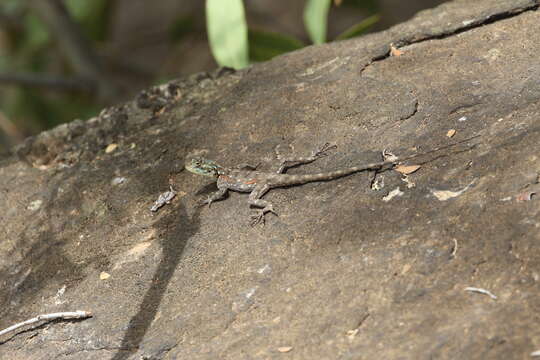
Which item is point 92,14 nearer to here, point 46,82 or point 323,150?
point 46,82

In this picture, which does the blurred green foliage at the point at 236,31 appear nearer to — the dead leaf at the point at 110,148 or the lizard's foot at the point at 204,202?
the dead leaf at the point at 110,148

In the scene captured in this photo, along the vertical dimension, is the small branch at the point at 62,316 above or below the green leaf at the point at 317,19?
below

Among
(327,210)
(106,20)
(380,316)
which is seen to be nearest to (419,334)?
(380,316)

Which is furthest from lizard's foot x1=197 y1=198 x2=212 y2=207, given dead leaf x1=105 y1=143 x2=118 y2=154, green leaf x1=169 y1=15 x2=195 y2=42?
green leaf x1=169 y1=15 x2=195 y2=42

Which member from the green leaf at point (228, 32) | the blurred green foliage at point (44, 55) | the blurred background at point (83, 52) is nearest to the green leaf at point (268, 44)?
the blurred background at point (83, 52)

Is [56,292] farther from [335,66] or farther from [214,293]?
[335,66]

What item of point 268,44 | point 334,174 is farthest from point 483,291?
point 268,44
